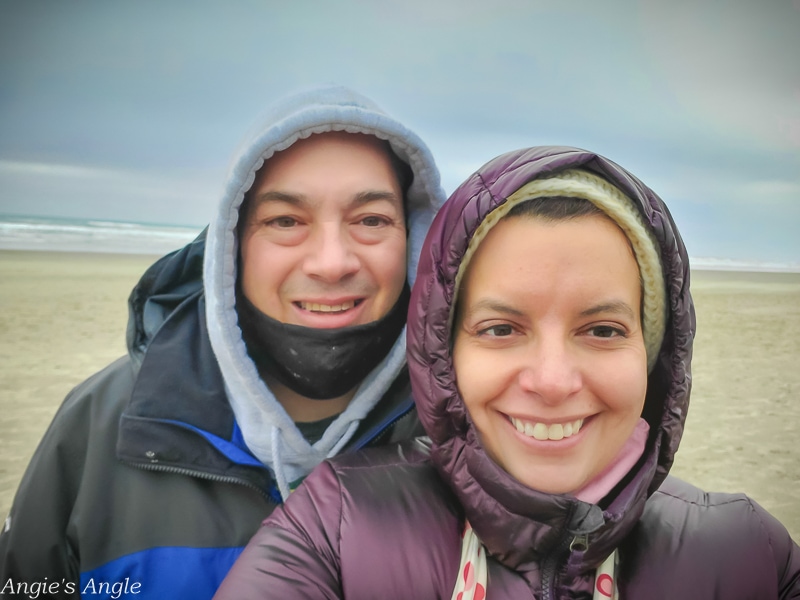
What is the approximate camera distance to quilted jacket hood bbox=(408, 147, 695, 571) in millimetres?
1437

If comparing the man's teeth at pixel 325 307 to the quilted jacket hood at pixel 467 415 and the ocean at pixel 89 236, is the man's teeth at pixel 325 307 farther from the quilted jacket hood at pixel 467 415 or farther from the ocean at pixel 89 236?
the ocean at pixel 89 236

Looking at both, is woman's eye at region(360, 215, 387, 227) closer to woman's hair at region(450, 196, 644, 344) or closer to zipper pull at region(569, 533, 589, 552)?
woman's hair at region(450, 196, 644, 344)

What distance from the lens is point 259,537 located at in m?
1.50

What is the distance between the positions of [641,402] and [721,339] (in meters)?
9.05

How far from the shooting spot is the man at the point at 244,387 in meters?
1.93

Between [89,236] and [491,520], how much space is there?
2585 cm

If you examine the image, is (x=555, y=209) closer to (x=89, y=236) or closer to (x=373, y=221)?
(x=373, y=221)

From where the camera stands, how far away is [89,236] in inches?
939

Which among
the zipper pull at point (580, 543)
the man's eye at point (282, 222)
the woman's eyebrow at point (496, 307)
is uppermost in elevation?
the man's eye at point (282, 222)

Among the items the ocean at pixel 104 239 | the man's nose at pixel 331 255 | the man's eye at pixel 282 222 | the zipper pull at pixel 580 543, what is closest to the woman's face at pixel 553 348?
the zipper pull at pixel 580 543

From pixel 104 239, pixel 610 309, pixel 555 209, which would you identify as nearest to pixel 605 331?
pixel 610 309

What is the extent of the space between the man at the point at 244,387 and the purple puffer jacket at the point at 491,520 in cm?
46

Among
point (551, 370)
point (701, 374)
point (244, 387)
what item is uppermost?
point (551, 370)

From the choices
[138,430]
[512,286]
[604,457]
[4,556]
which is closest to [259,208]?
[138,430]
